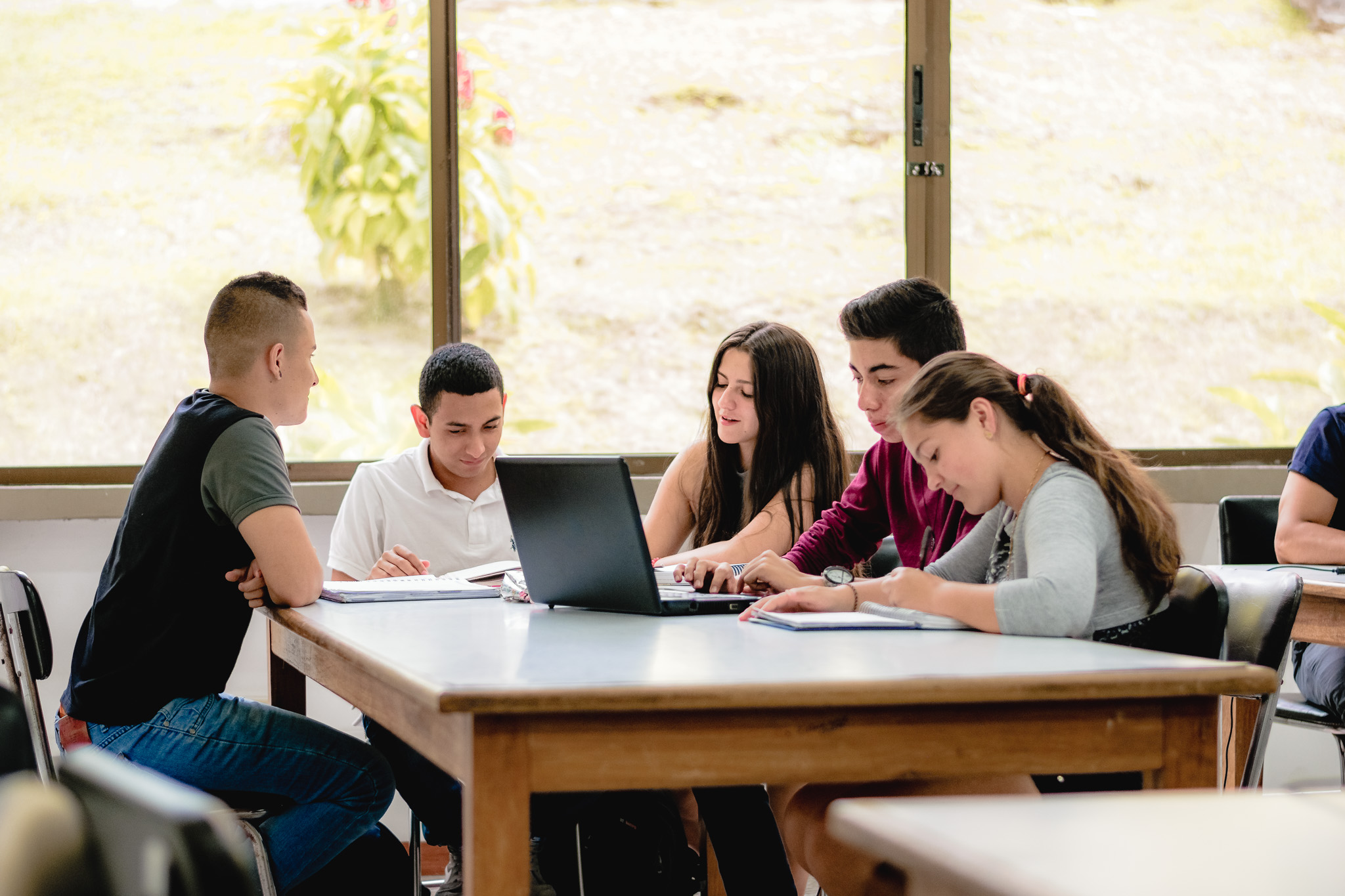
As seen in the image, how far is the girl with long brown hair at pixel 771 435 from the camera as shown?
2658mm

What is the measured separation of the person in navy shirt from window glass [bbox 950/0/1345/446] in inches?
38.1

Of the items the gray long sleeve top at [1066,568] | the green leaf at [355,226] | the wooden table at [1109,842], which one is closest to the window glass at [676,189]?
the green leaf at [355,226]

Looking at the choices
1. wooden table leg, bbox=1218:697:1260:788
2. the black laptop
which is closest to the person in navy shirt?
wooden table leg, bbox=1218:697:1260:788

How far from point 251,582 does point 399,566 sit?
1.57 feet

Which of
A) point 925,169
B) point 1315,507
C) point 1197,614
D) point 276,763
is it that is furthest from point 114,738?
point 925,169

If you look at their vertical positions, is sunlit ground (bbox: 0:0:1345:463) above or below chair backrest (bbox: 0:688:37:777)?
above

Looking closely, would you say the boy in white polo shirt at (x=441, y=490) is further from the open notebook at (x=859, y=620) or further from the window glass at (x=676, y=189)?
the open notebook at (x=859, y=620)

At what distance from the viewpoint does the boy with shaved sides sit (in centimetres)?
175

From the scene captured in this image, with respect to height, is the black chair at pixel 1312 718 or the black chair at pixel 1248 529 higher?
the black chair at pixel 1248 529

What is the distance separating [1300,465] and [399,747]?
2030mm

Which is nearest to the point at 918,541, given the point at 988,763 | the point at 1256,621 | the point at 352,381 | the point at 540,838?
the point at 1256,621

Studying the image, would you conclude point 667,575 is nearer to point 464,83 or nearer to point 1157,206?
point 464,83

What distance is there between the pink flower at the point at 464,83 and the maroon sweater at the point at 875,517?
171 cm

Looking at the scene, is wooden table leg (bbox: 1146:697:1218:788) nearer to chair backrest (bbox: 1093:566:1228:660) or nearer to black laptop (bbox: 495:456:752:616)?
chair backrest (bbox: 1093:566:1228:660)
